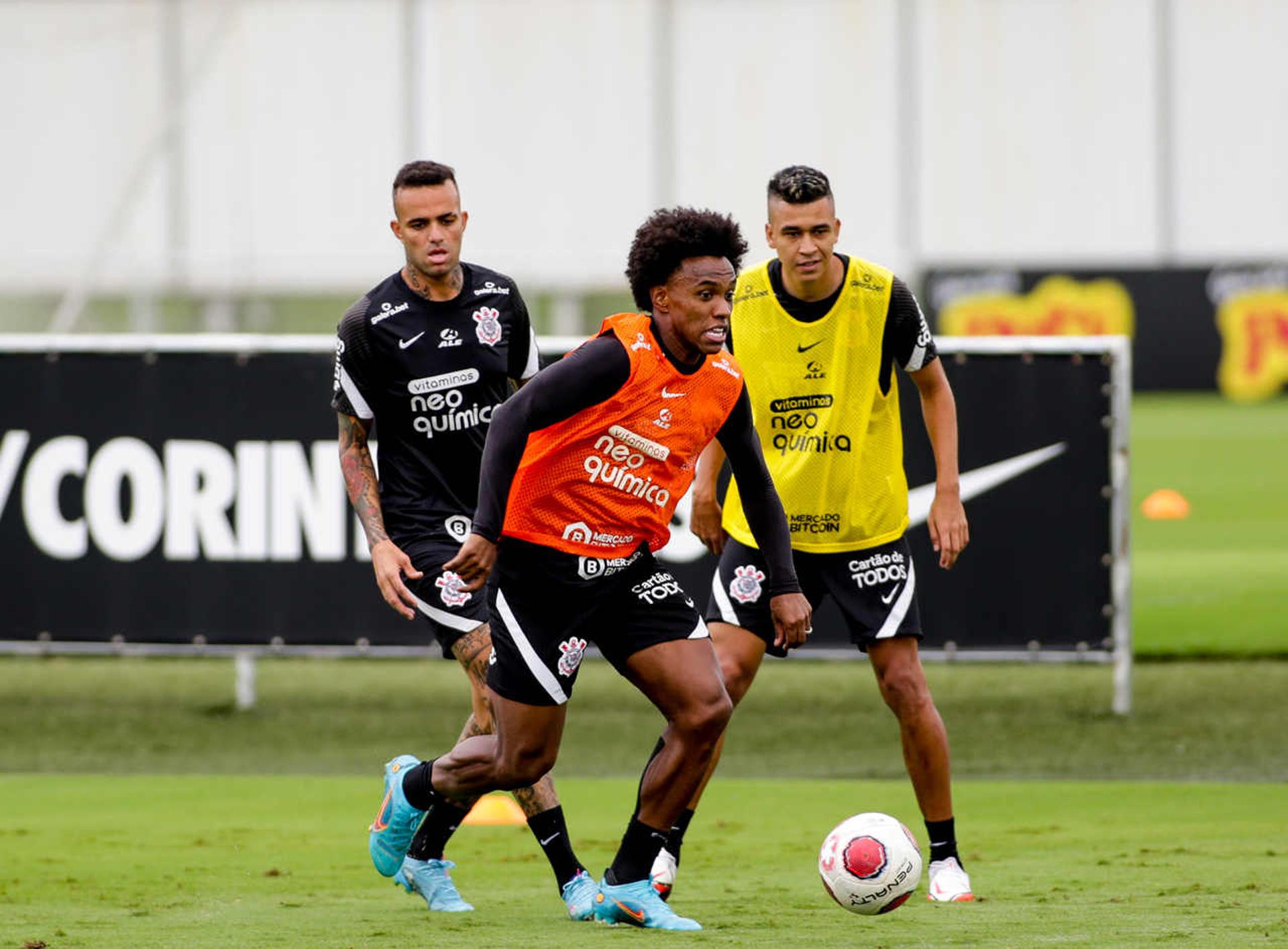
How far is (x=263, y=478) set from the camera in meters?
10.5

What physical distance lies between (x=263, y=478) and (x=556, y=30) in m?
26.6

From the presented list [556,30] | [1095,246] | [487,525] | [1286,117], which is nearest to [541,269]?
[556,30]

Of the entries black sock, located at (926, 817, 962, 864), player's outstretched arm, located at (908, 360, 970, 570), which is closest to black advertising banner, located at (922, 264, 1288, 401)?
player's outstretched arm, located at (908, 360, 970, 570)

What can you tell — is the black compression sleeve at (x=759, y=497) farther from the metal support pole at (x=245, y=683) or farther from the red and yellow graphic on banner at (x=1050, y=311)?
→ the red and yellow graphic on banner at (x=1050, y=311)

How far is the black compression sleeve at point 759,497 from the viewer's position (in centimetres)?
586

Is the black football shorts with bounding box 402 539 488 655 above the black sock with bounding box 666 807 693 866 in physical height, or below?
above

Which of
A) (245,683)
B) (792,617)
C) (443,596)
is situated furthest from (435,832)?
(245,683)

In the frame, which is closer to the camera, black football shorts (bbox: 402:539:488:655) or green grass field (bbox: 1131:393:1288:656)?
black football shorts (bbox: 402:539:488:655)

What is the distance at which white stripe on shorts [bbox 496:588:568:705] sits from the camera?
5781 millimetres

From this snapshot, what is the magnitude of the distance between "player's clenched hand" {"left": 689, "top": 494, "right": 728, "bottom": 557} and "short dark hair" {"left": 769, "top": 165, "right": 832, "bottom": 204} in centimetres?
108

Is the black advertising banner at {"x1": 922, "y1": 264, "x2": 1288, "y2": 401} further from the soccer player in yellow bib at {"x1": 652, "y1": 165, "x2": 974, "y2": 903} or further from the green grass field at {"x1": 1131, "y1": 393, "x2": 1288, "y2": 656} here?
the soccer player in yellow bib at {"x1": 652, "y1": 165, "x2": 974, "y2": 903}

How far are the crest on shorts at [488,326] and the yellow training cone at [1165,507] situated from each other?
1247 cm

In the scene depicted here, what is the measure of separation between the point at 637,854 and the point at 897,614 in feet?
4.27

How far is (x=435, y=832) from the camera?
251 inches
